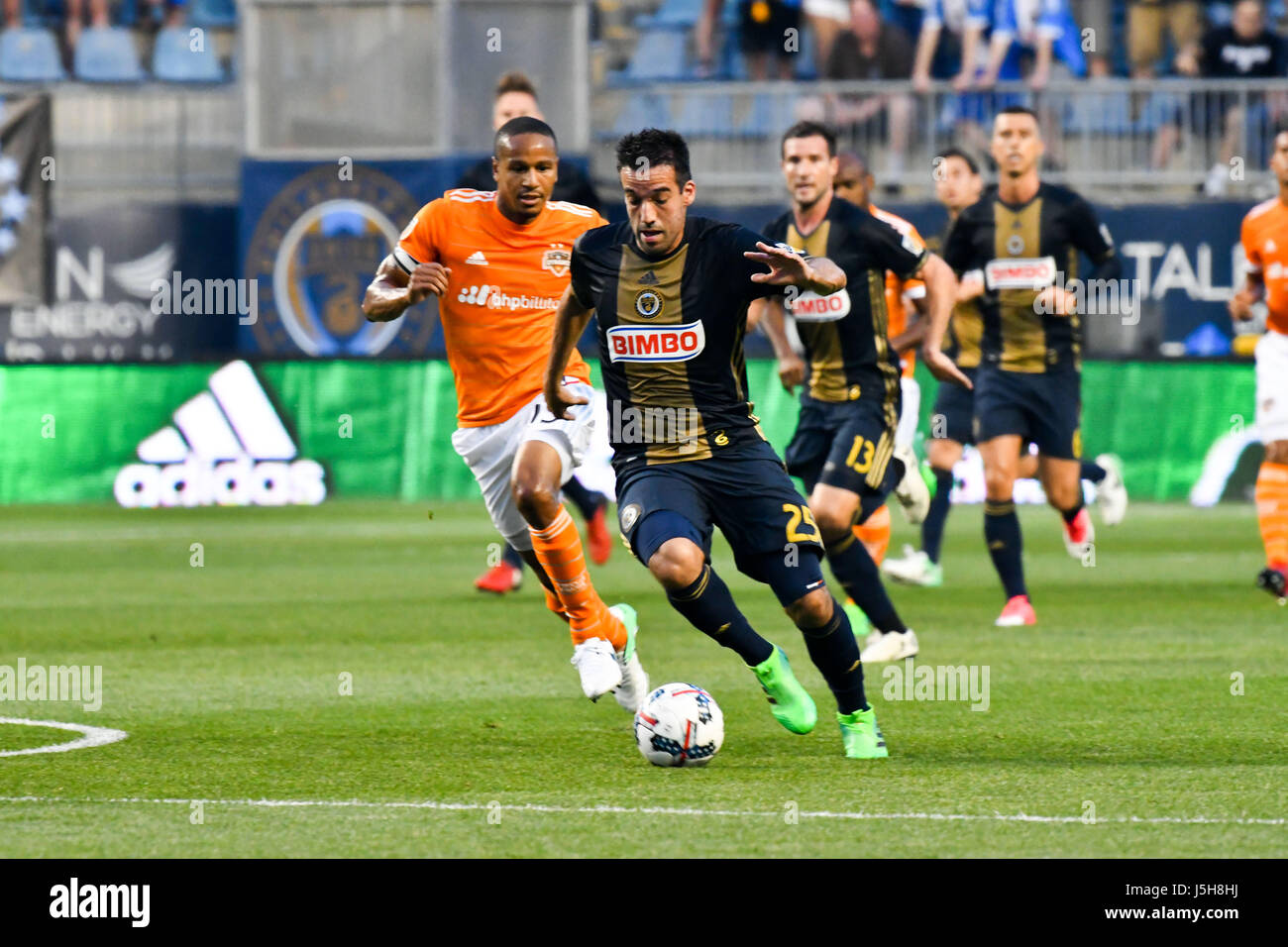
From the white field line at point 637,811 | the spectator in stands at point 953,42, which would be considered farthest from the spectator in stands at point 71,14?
the white field line at point 637,811

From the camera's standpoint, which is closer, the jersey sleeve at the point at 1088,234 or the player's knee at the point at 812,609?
the player's knee at the point at 812,609

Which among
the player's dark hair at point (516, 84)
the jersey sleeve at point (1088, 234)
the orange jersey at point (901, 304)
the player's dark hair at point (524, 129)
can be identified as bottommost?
the orange jersey at point (901, 304)

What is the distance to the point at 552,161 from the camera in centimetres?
833

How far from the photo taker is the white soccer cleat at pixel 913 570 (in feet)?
43.1

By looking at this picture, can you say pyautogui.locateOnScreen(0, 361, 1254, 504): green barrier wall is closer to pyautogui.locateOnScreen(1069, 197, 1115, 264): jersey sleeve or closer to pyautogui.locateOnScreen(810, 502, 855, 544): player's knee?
pyautogui.locateOnScreen(1069, 197, 1115, 264): jersey sleeve

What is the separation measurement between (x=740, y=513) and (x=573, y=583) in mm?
1081

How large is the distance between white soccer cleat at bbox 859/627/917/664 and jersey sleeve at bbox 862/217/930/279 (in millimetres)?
1562

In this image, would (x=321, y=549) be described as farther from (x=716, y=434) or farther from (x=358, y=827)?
(x=358, y=827)

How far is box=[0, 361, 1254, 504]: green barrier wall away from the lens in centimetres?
1861

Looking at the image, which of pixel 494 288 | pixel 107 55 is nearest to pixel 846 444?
pixel 494 288

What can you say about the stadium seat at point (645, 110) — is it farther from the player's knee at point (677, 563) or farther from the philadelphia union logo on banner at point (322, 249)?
the player's knee at point (677, 563)

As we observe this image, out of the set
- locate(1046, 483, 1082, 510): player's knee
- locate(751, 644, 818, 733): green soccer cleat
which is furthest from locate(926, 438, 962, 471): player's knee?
locate(751, 644, 818, 733): green soccer cleat

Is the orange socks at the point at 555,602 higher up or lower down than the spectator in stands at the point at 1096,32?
lower down

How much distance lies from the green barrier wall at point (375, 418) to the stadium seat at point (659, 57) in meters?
6.27
